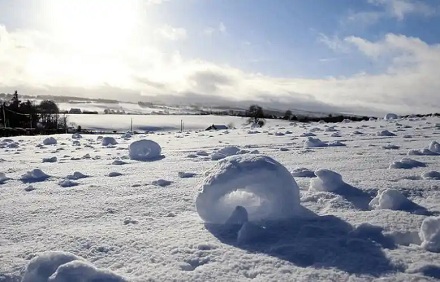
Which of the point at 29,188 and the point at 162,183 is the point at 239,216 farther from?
the point at 29,188

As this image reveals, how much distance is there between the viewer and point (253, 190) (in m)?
2.23

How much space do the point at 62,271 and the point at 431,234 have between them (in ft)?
5.53

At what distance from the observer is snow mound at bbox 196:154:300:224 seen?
2207 mm

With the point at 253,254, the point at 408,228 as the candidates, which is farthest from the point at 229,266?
the point at 408,228

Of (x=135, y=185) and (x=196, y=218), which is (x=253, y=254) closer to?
(x=196, y=218)

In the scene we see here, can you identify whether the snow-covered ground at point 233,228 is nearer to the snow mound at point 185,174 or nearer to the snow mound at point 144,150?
the snow mound at point 185,174

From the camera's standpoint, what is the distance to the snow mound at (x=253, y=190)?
7.24 ft

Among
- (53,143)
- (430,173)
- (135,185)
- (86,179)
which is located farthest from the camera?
(53,143)

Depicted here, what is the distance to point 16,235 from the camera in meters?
2.27

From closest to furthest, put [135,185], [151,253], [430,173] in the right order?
[151,253] < [430,173] < [135,185]

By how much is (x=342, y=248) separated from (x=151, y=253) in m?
0.94

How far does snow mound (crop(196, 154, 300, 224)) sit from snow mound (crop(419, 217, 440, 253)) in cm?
71

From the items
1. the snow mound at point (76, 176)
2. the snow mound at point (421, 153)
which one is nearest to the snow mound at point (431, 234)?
the snow mound at point (421, 153)

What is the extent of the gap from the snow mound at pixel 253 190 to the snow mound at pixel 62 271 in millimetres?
776
